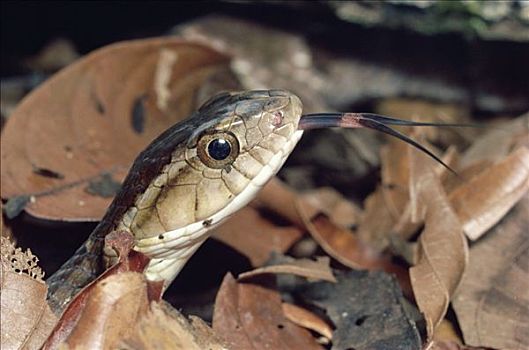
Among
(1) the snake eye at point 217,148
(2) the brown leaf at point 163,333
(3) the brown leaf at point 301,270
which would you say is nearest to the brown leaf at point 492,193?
(3) the brown leaf at point 301,270

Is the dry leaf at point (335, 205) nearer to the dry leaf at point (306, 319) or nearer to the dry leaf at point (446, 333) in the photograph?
the dry leaf at point (306, 319)

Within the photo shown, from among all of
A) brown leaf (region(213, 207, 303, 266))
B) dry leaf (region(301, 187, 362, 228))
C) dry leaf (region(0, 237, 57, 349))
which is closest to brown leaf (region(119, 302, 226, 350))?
dry leaf (region(0, 237, 57, 349))

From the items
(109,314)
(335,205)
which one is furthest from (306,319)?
(335,205)

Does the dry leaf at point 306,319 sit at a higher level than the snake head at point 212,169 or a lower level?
lower

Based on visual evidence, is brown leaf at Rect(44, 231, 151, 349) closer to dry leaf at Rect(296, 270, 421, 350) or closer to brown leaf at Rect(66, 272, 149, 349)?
brown leaf at Rect(66, 272, 149, 349)

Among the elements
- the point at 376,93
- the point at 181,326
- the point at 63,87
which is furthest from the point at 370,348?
the point at 376,93

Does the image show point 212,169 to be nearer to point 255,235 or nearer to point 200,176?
point 200,176

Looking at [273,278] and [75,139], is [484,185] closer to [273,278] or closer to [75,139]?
[273,278]
